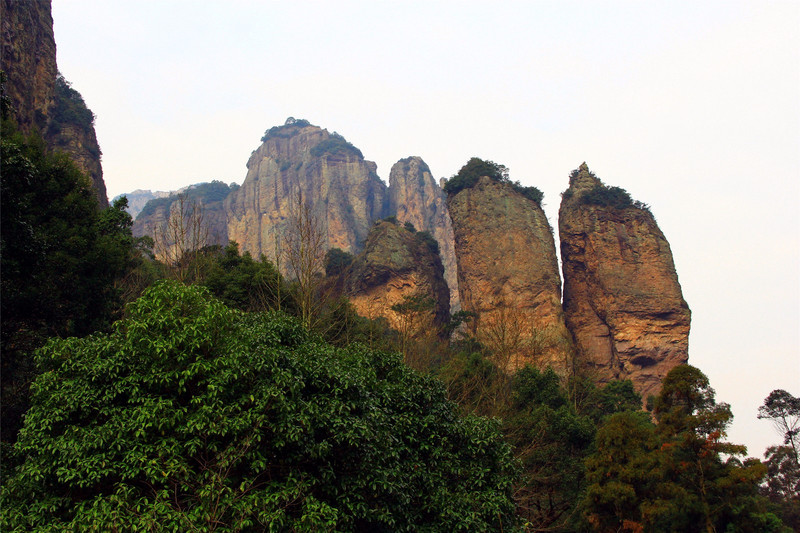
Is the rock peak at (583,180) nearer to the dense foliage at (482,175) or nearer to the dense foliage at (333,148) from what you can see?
the dense foliage at (482,175)

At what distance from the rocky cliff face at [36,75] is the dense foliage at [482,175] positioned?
2405cm

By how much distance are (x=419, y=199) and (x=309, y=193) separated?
46.9 ft

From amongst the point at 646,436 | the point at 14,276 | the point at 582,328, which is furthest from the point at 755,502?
the point at 582,328

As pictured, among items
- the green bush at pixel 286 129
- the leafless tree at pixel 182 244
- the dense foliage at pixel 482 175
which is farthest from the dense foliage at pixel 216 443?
the green bush at pixel 286 129

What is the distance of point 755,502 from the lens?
746 inches

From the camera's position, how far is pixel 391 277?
4553 cm

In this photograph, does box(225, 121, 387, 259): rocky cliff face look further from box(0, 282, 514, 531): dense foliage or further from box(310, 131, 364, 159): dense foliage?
box(0, 282, 514, 531): dense foliage

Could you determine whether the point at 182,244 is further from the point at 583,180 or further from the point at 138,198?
the point at 138,198

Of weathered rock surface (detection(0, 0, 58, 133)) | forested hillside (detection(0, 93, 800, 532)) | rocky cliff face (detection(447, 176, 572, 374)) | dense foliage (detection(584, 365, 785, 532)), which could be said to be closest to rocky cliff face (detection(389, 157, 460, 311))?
rocky cliff face (detection(447, 176, 572, 374))

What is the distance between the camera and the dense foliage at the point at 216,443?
767 centimetres

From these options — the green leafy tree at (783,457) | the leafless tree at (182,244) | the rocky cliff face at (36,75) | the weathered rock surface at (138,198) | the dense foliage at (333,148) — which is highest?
the weathered rock surface at (138,198)

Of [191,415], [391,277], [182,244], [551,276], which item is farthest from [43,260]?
[551,276]

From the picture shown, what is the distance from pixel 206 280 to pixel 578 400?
18.7m

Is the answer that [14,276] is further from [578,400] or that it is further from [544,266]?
[544,266]
